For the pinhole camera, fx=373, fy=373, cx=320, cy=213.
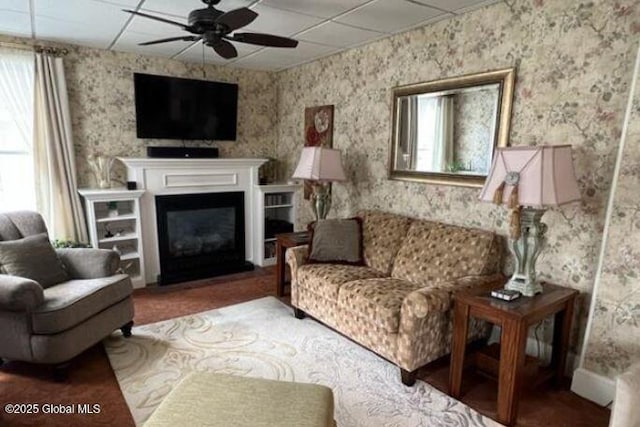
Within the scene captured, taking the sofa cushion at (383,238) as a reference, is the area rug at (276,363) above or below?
below

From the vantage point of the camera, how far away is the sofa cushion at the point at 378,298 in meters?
2.35

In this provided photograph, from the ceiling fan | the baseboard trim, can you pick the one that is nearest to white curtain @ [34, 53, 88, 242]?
the ceiling fan

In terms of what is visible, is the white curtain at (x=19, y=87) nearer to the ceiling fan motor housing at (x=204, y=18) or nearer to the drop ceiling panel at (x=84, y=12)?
the drop ceiling panel at (x=84, y=12)

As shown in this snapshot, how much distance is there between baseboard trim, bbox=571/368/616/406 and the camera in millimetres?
2131

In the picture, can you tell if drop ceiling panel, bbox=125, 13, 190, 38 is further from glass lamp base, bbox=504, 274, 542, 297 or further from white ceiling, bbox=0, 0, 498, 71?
glass lamp base, bbox=504, 274, 542, 297

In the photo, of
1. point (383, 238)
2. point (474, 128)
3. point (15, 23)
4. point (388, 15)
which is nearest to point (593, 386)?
point (383, 238)

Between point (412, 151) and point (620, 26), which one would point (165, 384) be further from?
point (620, 26)

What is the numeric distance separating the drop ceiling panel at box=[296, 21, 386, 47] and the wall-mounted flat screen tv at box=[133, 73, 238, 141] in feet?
4.68

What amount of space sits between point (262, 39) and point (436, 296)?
6.52 feet

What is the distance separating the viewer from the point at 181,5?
2613mm

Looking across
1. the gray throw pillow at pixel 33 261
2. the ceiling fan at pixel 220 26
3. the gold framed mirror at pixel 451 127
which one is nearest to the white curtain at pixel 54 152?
the gray throw pillow at pixel 33 261

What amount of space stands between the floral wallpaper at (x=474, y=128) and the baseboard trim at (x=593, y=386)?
4.61 feet

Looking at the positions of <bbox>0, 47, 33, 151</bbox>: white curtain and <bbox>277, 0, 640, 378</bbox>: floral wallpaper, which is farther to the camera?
<bbox>0, 47, 33, 151</bbox>: white curtain

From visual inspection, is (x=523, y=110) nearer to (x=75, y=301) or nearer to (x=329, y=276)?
(x=329, y=276)
